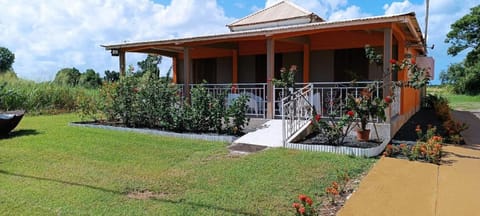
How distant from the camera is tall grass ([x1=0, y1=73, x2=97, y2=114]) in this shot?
48.9ft

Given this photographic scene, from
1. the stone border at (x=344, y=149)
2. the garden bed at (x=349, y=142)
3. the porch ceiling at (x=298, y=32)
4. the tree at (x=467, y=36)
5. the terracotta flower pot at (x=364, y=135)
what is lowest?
the stone border at (x=344, y=149)

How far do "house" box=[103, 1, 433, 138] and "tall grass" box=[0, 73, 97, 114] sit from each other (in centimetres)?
448

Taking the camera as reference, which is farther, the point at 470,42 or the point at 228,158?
the point at 470,42

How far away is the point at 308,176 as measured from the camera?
5.67 metres

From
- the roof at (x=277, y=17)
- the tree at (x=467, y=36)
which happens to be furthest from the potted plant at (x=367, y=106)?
the tree at (x=467, y=36)

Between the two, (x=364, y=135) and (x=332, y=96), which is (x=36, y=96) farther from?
(x=364, y=135)

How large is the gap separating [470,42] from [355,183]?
118ft

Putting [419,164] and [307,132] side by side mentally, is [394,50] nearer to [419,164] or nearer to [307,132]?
[307,132]

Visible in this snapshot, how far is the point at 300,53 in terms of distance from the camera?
1330 centimetres

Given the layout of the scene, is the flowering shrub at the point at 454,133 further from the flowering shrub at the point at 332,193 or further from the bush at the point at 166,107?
the flowering shrub at the point at 332,193

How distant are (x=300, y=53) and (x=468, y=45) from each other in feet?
96.4

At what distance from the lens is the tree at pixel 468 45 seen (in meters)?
33.6

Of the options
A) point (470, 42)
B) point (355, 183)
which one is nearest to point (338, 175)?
point (355, 183)

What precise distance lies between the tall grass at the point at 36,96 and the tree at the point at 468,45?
3386 cm
